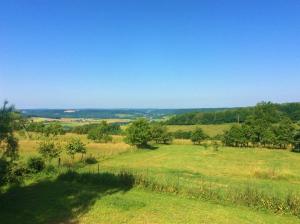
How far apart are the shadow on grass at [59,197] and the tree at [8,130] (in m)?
3.49

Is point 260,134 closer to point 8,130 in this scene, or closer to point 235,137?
point 235,137

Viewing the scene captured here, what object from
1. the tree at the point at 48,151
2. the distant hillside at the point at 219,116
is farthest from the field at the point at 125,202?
the distant hillside at the point at 219,116

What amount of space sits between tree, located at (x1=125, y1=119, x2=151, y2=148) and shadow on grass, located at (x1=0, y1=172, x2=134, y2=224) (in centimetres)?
3884

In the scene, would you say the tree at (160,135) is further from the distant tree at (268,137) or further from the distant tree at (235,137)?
the distant tree at (268,137)

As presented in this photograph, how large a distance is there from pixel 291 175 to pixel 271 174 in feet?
7.37

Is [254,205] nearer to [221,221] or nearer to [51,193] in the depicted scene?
[221,221]

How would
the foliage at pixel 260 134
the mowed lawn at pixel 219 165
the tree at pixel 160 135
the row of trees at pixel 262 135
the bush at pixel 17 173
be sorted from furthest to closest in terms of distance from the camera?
the tree at pixel 160 135 → the foliage at pixel 260 134 → the row of trees at pixel 262 135 → the mowed lawn at pixel 219 165 → the bush at pixel 17 173

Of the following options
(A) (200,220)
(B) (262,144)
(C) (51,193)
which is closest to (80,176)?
(C) (51,193)

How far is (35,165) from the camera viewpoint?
28906mm

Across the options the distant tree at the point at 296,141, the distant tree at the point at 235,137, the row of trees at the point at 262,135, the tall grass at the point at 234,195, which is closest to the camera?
the tall grass at the point at 234,195

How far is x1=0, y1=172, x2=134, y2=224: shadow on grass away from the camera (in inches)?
675

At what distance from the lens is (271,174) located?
36.4m

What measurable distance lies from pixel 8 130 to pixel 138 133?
49405mm

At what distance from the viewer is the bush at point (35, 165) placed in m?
28.3
